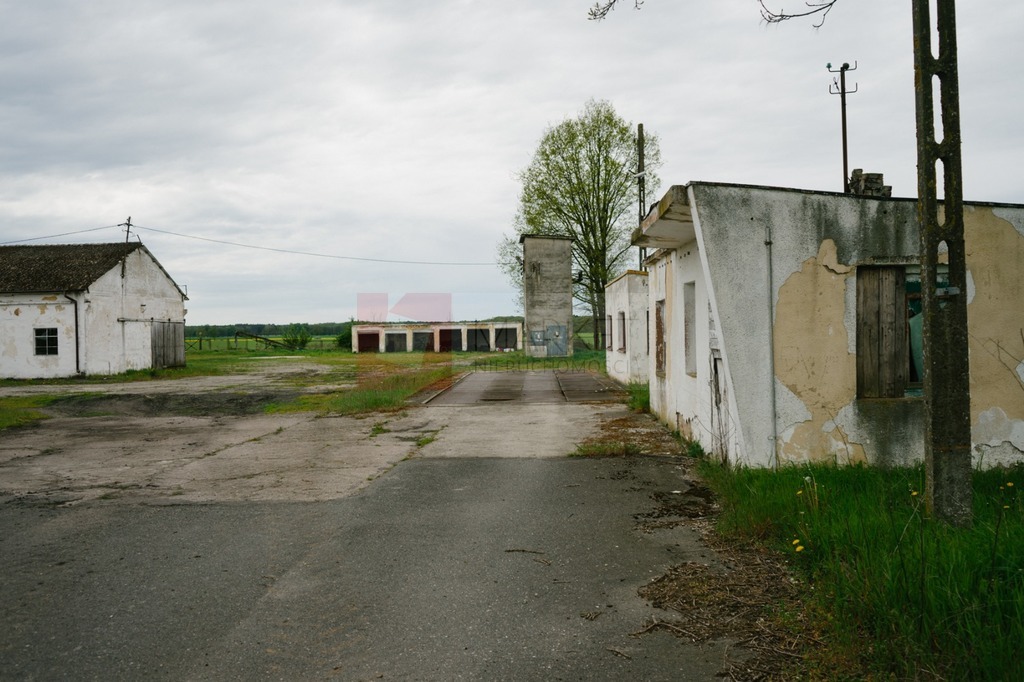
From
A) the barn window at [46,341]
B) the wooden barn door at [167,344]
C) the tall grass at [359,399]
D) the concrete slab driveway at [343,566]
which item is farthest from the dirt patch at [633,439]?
the wooden barn door at [167,344]

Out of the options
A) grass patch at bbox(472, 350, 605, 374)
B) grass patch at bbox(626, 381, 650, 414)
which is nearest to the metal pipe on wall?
grass patch at bbox(626, 381, 650, 414)

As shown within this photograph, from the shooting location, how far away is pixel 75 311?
28.2 metres

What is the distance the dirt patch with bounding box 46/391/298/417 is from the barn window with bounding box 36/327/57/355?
367 inches

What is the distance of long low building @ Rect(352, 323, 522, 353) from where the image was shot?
6141cm

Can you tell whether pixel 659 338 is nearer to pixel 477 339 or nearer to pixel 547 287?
pixel 547 287

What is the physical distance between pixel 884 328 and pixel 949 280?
3429mm

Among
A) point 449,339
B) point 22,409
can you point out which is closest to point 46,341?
point 22,409

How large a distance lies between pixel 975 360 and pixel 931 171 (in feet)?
13.2

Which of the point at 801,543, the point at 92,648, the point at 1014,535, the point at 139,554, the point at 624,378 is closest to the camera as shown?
the point at 92,648

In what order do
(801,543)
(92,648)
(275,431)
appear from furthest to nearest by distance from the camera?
1. (275,431)
2. (801,543)
3. (92,648)

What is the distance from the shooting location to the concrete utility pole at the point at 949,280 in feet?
15.3

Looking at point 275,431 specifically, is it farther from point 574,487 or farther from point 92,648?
point 92,648

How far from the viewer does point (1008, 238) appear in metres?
7.80

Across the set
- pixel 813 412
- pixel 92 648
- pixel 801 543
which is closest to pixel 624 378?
pixel 813 412
